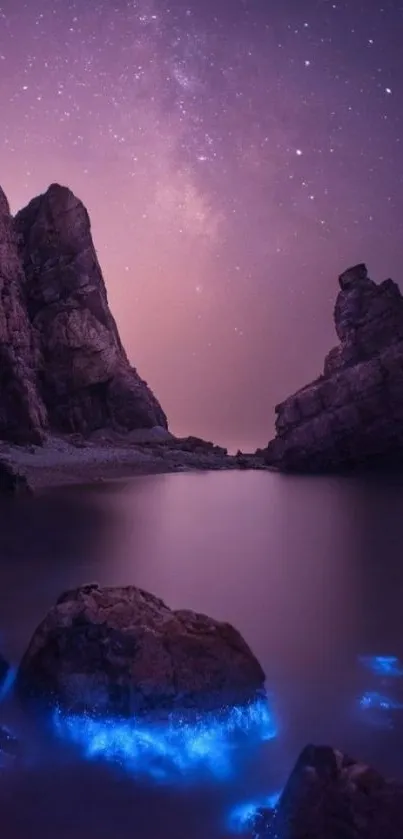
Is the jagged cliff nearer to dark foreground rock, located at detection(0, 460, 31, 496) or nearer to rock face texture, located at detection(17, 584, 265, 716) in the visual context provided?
dark foreground rock, located at detection(0, 460, 31, 496)

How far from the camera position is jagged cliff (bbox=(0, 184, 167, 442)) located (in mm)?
54469

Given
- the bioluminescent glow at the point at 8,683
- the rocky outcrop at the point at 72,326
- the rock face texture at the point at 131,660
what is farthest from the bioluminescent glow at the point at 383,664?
the rocky outcrop at the point at 72,326

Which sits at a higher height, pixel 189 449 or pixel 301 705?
pixel 189 449

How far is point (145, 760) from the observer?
498 centimetres

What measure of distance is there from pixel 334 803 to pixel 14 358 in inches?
1728

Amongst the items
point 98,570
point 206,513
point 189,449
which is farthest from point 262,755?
point 189,449

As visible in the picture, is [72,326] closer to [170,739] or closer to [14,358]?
[14,358]

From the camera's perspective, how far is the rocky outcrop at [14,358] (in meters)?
43.1

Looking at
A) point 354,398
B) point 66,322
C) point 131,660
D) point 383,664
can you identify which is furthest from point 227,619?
point 66,322

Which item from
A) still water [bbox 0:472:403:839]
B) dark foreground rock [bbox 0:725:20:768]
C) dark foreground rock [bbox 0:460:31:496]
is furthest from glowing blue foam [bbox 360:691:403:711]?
dark foreground rock [bbox 0:460:31:496]

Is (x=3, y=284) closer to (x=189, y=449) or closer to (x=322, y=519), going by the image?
(x=189, y=449)

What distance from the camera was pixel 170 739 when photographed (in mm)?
5203

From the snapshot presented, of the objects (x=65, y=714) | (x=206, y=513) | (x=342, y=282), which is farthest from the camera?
(x=342, y=282)

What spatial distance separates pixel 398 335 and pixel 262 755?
1838 inches
